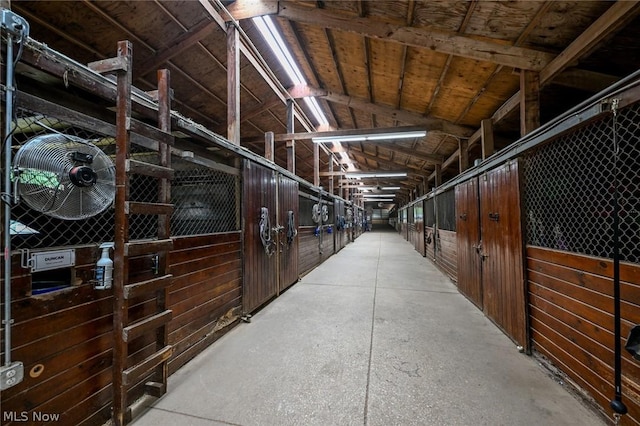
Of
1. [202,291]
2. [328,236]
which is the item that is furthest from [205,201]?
[328,236]

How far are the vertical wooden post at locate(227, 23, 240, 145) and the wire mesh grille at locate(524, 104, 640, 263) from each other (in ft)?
11.3

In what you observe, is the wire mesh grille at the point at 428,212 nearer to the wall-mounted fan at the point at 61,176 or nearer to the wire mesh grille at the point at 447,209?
the wire mesh grille at the point at 447,209

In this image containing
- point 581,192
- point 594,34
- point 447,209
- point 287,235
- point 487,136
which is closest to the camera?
point 581,192

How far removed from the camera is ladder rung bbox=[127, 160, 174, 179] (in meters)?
1.59

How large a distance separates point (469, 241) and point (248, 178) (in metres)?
3.52

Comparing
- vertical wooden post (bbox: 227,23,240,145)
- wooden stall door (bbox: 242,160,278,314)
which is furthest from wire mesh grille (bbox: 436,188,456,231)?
vertical wooden post (bbox: 227,23,240,145)

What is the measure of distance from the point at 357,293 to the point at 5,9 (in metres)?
4.45

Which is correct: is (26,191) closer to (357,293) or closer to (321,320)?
(321,320)

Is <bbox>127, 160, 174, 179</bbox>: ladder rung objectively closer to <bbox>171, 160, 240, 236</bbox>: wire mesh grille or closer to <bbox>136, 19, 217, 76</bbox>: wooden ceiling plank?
<bbox>171, 160, 240, 236</bbox>: wire mesh grille

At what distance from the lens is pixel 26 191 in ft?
3.89

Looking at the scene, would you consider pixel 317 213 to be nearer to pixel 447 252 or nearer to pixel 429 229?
pixel 447 252

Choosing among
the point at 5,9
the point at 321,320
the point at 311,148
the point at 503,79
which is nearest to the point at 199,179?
the point at 5,9

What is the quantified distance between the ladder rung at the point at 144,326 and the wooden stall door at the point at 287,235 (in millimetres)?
2553

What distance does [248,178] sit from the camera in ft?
10.8
